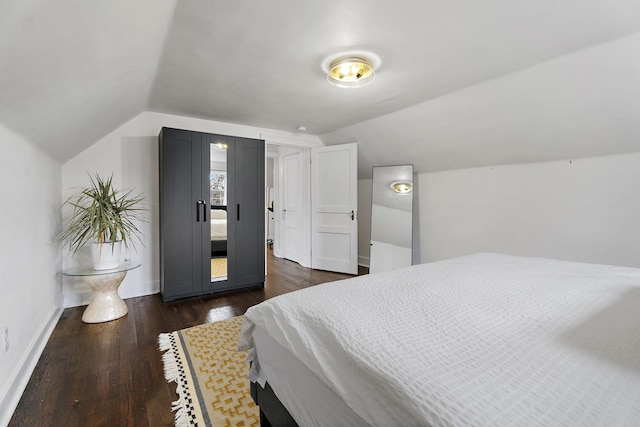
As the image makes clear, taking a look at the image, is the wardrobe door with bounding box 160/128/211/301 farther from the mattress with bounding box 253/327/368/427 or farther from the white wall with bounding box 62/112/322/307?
the mattress with bounding box 253/327/368/427

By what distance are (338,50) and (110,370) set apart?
2683 millimetres

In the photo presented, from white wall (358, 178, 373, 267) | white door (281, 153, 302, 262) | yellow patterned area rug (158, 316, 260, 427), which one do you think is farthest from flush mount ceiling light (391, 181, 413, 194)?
yellow patterned area rug (158, 316, 260, 427)

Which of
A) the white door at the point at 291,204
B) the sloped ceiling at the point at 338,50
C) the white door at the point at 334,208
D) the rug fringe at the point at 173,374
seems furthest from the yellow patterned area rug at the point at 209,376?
the white door at the point at 291,204

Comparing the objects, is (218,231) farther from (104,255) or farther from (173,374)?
(173,374)

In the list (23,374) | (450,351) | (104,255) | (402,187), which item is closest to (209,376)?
(23,374)

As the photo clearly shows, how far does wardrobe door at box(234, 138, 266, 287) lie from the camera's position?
3486 millimetres

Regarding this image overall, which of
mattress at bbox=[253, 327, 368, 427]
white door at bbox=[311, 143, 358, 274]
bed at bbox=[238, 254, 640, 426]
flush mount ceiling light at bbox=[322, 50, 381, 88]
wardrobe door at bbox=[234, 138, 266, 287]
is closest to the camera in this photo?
bed at bbox=[238, 254, 640, 426]

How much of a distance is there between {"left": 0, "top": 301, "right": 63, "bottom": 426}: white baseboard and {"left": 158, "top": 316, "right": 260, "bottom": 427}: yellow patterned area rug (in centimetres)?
71

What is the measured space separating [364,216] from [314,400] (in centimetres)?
432

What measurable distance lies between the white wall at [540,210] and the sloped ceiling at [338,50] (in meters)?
0.19

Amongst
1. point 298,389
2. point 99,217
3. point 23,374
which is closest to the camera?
point 298,389

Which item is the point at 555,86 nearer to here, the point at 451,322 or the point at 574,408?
the point at 451,322

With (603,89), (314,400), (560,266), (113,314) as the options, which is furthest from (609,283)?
(113,314)

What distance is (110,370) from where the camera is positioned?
1851 millimetres
